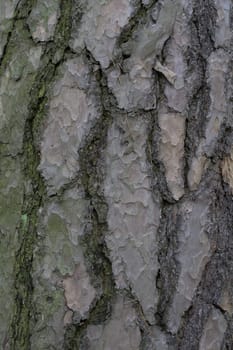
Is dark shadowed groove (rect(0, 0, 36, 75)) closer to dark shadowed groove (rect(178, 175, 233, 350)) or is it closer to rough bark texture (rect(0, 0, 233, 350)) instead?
rough bark texture (rect(0, 0, 233, 350))

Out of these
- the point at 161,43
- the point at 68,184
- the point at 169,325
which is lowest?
the point at 169,325

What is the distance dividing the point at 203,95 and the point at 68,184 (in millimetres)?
247

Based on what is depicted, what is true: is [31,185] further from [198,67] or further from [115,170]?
[198,67]

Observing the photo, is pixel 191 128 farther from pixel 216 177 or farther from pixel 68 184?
pixel 68 184

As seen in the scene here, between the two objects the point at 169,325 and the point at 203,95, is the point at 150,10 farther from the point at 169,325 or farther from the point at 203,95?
the point at 169,325

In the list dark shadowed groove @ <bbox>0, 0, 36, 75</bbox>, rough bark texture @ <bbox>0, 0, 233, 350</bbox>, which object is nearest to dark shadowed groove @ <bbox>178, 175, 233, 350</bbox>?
rough bark texture @ <bbox>0, 0, 233, 350</bbox>

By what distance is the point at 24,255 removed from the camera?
3.23ft

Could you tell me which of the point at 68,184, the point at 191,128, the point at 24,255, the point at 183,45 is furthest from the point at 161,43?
the point at 24,255

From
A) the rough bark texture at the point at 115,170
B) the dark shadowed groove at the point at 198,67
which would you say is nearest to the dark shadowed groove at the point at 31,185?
the rough bark texture at the point at 115,170

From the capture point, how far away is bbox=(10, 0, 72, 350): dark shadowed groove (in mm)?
974

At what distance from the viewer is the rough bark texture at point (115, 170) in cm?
96

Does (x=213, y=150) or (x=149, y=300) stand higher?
(x=213, y=150)

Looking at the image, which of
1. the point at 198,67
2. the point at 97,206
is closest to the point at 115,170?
the point at 97,206

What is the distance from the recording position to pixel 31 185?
981mm
